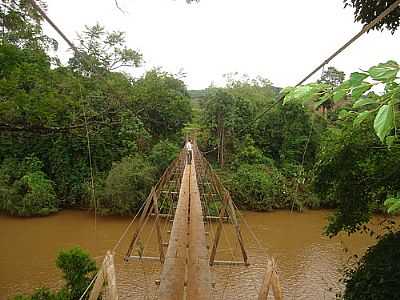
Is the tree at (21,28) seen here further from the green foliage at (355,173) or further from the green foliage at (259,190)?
the green foliage at (259,190)

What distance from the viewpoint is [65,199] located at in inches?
347

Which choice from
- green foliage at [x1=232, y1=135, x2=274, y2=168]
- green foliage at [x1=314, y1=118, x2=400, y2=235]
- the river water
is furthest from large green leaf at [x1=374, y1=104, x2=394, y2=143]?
green foliage at [x1=232, y1=135, x2=274, y2=168]

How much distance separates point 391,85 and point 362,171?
2.71m

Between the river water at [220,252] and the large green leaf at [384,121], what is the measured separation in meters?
3.04

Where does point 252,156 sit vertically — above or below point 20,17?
below

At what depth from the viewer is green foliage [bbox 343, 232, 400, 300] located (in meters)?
2.27

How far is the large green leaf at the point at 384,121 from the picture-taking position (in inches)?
13.8

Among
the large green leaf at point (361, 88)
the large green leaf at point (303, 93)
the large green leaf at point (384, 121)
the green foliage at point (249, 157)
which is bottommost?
the green foliage at point (249, 157)

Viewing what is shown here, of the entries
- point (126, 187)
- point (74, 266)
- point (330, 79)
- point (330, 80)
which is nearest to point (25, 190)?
point (126, 187)

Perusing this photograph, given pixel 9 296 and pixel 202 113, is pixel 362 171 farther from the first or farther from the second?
pixel 202 113

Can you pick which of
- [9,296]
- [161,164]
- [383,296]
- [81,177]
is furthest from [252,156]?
[383,296]

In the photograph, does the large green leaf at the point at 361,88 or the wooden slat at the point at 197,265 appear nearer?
the large green leaf at the point at 361,88

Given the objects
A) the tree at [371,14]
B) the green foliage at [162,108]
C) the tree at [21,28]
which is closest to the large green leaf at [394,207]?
the tree at [371,14]

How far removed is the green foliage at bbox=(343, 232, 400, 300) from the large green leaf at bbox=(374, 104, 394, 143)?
87.6 inches
